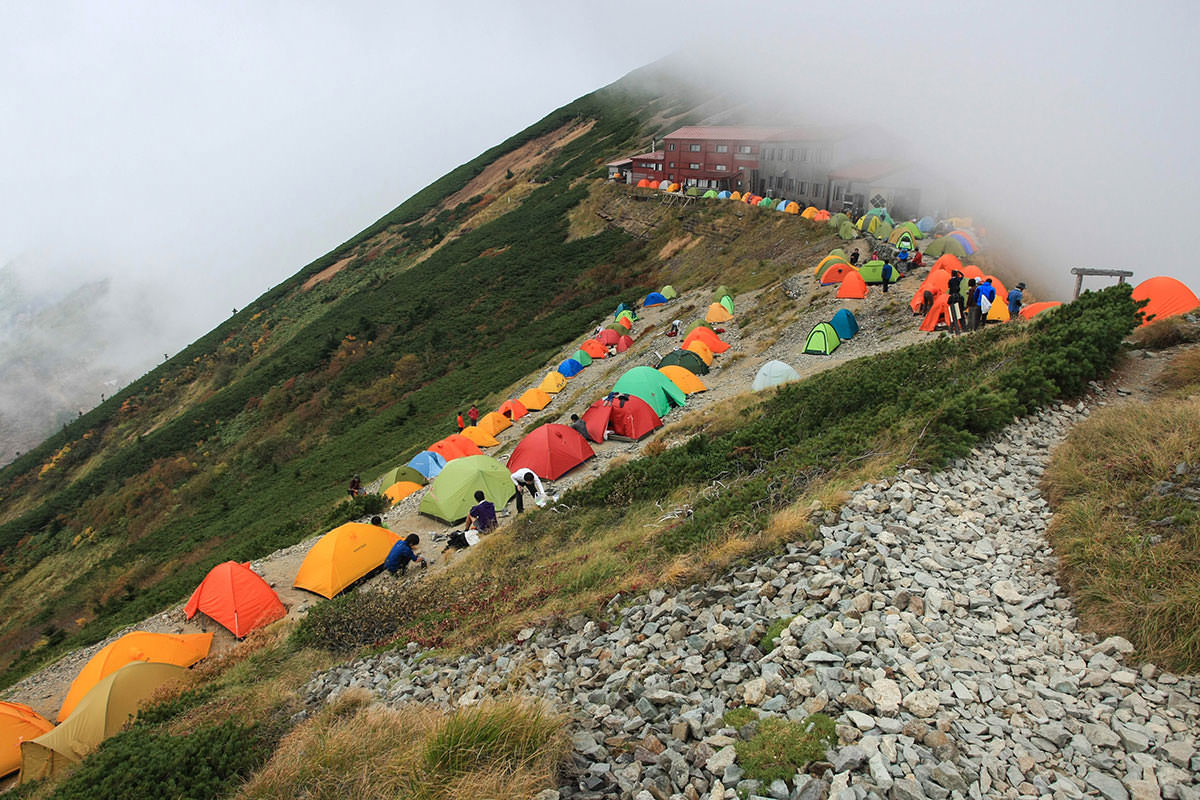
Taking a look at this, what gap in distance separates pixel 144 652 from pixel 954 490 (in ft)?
44.9

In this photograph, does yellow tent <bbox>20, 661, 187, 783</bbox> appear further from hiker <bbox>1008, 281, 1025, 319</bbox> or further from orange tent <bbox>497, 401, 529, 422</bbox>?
hiker <bbox>1008, 281, 1025, 319</bbox>

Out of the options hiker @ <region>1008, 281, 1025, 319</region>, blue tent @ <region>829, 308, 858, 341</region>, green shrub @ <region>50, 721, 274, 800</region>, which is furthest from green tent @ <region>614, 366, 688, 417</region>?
green shrub @ <region>50, 721, 274, 800</region>

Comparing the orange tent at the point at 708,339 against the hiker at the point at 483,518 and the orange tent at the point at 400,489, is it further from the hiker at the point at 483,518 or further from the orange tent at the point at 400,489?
the hiker at the point at 483,518

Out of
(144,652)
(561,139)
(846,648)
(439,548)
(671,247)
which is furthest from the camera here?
(561,139)

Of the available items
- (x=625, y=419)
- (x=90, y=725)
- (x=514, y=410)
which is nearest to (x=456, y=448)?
(x=514, y=410)

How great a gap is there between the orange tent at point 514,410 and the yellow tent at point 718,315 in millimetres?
9588

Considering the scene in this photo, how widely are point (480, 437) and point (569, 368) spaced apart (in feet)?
22.9

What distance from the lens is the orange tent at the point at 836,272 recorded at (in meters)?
27.0

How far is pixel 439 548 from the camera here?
14.7 metres

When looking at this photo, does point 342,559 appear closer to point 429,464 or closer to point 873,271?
point 429,464

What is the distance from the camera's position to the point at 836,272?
27234 millimetres

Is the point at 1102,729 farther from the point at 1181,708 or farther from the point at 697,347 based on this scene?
the point at 697,347

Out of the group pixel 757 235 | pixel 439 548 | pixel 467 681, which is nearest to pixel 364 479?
pixel 439 548

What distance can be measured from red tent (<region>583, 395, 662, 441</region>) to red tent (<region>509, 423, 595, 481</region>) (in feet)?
3.63
